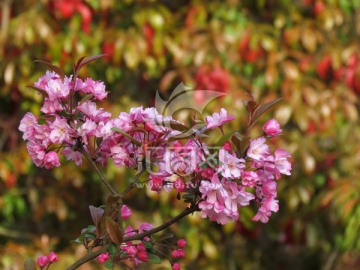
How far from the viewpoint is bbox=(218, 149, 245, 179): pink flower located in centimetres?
89

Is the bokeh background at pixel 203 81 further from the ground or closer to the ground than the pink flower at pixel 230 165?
closer to the ground

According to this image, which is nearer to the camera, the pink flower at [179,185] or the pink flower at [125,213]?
the pink flower at [179,185]

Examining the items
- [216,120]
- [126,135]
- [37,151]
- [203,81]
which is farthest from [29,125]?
[203,81]

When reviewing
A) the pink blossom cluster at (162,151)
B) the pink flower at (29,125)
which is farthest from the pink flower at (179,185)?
the pink flower at (29,125)

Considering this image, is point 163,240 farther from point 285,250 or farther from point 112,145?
point 285,250

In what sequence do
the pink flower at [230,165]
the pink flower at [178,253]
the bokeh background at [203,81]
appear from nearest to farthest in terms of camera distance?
the pink flower at [230,165] < the pink flower at [178,253] < the bokeh background at [203,81]

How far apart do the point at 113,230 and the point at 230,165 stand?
0.17 meters

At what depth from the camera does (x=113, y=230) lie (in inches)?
36.5

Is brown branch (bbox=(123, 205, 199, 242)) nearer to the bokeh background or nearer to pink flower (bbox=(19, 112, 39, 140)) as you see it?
pink flower (bbox=(19, 112, 39, 140))

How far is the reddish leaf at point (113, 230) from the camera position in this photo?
922mm

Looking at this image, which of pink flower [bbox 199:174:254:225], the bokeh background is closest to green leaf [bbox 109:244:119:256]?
pink flower [bbox 199:174:254:225]

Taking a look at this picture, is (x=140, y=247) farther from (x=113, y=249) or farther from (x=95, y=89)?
(x=95, y=89)

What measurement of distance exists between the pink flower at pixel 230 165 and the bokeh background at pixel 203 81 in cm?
197

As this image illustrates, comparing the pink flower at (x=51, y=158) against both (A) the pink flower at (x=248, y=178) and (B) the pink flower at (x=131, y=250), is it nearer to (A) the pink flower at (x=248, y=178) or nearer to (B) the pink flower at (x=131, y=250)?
(B) the pink flower at (x=131, y=250)
